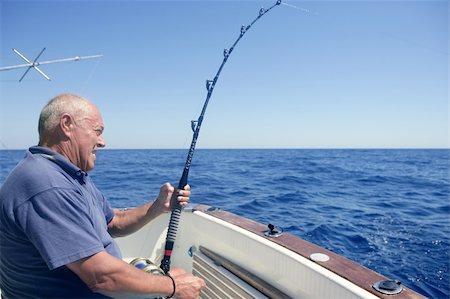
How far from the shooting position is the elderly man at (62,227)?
1183mm

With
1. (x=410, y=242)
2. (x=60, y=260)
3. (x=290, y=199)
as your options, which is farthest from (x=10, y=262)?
(x=290, y=199)

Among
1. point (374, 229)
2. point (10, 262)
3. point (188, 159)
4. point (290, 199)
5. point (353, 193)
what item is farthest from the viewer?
point (353, 193)

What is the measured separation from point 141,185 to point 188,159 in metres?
9.06

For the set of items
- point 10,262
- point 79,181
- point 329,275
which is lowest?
point 329,275

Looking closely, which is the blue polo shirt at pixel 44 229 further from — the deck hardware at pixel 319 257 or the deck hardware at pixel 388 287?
the deck hardware at pixel 388 287

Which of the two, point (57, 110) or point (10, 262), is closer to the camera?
point (10, 262)

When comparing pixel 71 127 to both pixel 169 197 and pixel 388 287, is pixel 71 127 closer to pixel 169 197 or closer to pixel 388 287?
pixel 169 197

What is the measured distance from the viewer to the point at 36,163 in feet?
4.16

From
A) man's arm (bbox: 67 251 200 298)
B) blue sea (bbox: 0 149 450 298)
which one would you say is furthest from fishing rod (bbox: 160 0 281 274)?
blue sea (bbox: 0 149 450 298)

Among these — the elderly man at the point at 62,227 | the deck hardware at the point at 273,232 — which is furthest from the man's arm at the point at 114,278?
the deck hardware at the point at 273,232

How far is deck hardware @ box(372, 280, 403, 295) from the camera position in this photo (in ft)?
5.17

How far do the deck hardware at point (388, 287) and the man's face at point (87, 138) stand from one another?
1561mm

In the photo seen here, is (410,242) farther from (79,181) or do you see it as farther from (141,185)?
(141,185)

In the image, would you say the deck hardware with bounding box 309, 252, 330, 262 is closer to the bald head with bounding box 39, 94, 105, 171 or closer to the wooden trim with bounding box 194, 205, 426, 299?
the wooden trim with bounding box 194, 205, 426, 299
